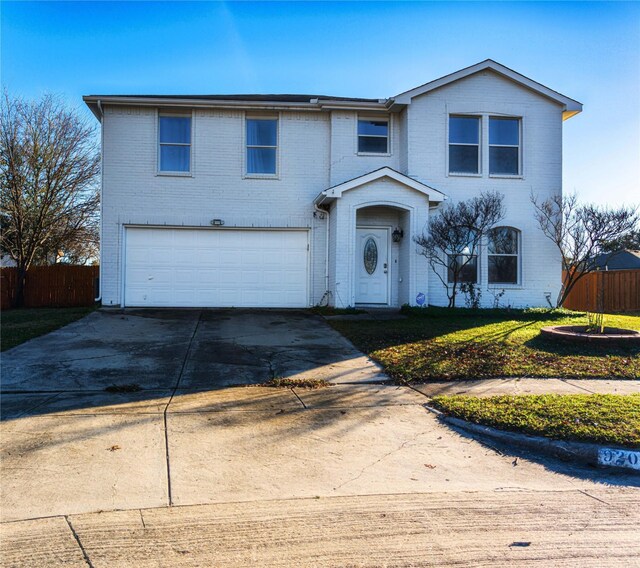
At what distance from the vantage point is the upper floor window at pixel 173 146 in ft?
51.0

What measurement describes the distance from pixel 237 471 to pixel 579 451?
→ 3.15 m

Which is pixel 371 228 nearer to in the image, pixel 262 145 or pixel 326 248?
pixel 326 248

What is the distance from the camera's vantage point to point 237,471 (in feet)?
14.6

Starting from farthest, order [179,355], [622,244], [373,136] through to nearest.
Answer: [373,136]
[622,244]
[179,355]

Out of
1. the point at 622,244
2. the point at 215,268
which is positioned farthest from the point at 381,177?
the point at 622,244

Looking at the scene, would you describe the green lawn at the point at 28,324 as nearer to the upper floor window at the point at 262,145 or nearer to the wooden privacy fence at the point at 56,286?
the wooden privacy fence at the point at 56,286

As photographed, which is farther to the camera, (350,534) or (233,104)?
(233,104)

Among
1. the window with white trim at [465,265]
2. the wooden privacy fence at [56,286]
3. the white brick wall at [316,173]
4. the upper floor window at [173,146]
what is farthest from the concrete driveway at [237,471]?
the wooden privacy fence at [56,286]

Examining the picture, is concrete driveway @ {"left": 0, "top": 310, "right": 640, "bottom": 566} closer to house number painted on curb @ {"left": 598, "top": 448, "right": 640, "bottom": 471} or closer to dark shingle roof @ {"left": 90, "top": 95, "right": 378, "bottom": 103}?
house number painted on curb @ {"left": 598, "top": 448, "right": 640, "bottom": 471}

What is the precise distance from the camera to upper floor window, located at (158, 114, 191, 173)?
51.0 feet

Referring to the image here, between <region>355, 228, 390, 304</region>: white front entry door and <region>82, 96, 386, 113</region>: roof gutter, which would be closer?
<region>82, 96, 386, 113</region>: roof gutter

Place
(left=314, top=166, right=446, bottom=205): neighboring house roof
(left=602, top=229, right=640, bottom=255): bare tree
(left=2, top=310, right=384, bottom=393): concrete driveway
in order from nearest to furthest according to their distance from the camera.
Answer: (left=2, top=310, right=384, bottom=393): concrete driveway, (left=602, top=229, right=640, bottom=255): bare tree, (left=314, top=166, right=446, bottom=205): neighboring house roof

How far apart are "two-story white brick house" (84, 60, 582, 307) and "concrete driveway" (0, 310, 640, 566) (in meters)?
7.71

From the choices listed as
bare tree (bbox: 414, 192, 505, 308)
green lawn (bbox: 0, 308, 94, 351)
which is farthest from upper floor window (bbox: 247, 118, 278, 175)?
green lawn (bbox: 0, 308, 94, 351)
